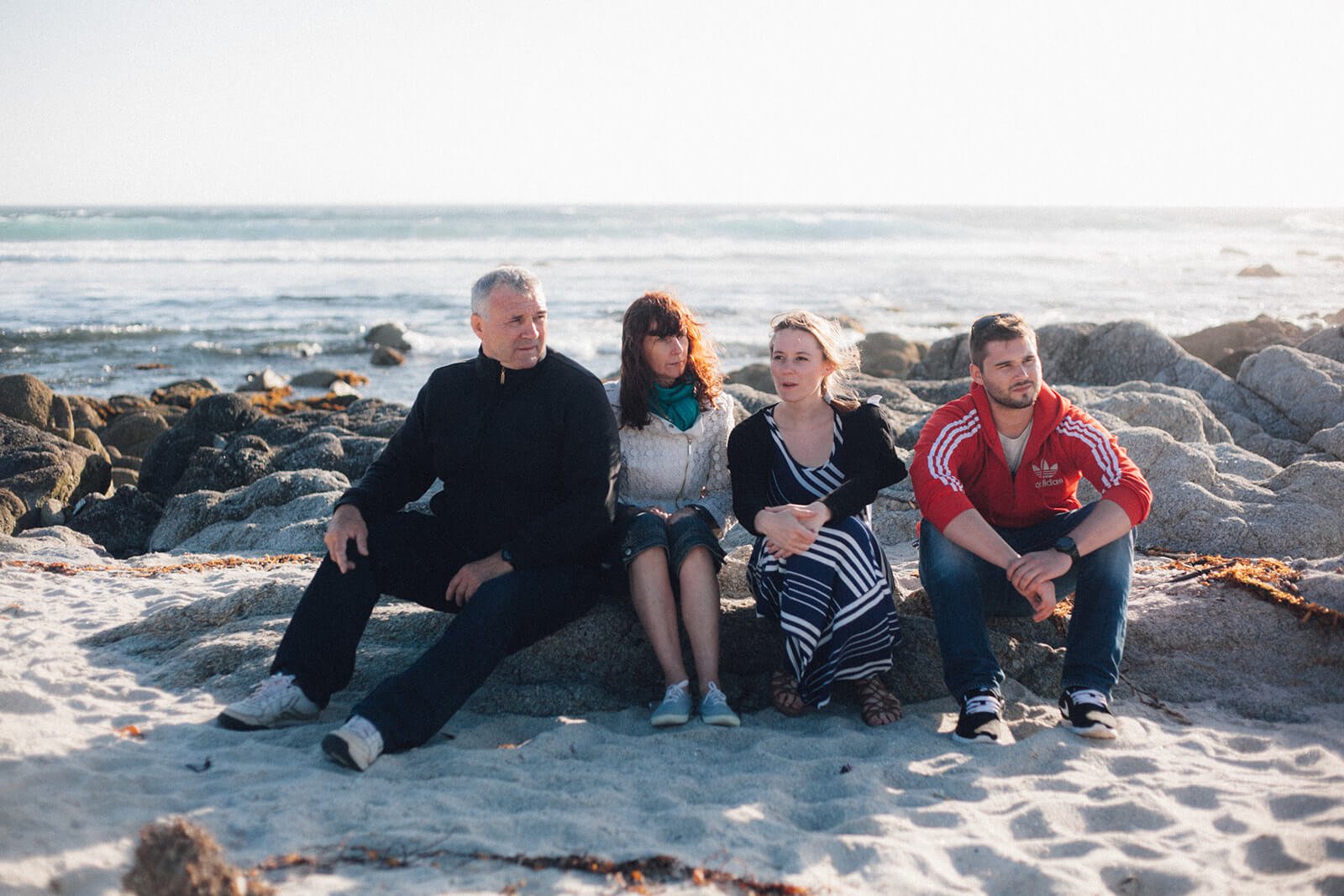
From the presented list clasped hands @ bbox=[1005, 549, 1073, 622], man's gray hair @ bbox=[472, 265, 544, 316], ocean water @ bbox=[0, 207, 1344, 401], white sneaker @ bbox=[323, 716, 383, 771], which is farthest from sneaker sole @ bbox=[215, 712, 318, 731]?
ocean water @ bbox=[0, 207, 1344, 401]

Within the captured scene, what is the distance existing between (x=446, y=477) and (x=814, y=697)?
1.80 meters

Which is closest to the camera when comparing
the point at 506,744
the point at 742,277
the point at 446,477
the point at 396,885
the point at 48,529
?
the point at 396,885

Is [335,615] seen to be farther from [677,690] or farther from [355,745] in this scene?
[677,690]

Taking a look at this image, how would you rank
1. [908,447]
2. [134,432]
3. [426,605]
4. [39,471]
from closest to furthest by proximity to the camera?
[426,605], [908,447], [39,471], [134,432]

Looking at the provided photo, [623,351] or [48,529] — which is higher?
[623,351]

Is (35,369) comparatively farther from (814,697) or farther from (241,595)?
(814,697)

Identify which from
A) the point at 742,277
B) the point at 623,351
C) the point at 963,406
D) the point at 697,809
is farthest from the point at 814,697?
the point at 742,277

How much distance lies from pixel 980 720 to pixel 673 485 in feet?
5.36

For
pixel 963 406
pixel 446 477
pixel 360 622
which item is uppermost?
pixel 963 406

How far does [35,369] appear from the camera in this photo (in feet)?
56.7

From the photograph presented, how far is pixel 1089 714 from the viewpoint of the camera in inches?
145

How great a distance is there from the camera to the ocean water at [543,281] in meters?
19.5

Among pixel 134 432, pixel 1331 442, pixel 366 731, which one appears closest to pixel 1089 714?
pixel 366 731

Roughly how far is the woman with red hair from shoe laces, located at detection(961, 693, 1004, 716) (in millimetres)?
866
